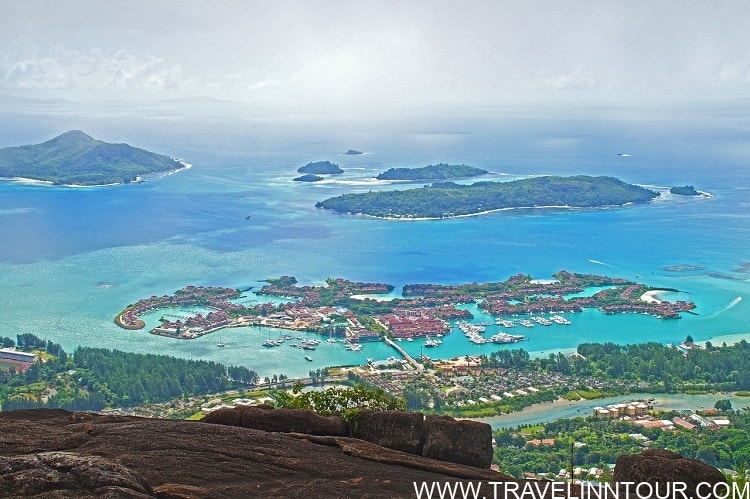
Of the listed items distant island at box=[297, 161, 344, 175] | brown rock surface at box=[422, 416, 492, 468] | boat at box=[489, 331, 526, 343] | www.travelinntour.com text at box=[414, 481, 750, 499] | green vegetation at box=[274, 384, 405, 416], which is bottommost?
boat at box=[489, 331, 526, 343]

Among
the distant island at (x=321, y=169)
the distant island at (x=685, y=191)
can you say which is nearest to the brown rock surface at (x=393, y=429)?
the distant island at (x=685, y=191)

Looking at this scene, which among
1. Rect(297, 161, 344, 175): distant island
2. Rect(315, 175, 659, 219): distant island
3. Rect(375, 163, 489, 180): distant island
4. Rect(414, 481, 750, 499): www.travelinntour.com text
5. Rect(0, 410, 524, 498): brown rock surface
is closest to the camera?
Rect(0, 410, 524, 498): brown rock surface

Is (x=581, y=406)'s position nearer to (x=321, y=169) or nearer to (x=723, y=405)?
(x=723, y=405)

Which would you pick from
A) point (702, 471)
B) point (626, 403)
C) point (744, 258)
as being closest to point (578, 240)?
point (744, 258)

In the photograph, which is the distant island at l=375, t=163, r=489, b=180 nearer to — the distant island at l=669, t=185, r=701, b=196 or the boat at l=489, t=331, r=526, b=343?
the distant island at l=669, t=185, r=701, b=196

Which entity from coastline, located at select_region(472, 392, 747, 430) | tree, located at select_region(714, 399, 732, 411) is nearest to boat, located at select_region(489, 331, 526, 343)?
coastline, located at select_region(472, 392, 747, 430)

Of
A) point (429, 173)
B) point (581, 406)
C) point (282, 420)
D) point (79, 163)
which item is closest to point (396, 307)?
point (581, 406)
